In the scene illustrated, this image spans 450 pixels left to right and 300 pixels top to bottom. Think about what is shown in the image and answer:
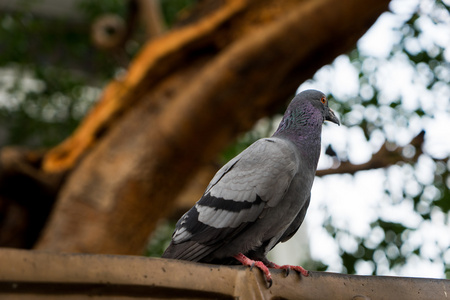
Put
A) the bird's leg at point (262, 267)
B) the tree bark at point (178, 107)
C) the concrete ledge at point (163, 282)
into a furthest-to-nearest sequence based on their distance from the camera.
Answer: the tree bark at point (178, 107)
the bird's leg at point (262, 267)
the concrete ledge at point (163, 282)

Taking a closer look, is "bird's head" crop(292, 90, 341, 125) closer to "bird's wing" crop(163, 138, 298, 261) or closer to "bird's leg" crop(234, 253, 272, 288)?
"bird's wing" crop(163, 138, 298, 261)

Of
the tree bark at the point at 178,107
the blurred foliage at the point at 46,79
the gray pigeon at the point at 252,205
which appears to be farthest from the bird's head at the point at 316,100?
the blurred foliage at the point at 46,79

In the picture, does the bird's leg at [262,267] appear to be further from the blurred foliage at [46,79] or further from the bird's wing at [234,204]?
the blurred foliage at [46,79]

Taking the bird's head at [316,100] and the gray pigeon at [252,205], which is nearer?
the gray pigeon at [252,205]

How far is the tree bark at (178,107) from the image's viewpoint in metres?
3.10

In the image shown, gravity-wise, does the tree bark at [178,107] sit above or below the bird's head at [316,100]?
below

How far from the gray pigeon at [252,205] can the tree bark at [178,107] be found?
1618 mm

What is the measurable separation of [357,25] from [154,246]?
2642 millimetres

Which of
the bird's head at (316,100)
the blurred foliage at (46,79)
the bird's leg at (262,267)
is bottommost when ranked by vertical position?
the blurred foliage at (46,79)

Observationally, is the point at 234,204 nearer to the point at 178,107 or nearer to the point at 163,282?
the point at 163,282

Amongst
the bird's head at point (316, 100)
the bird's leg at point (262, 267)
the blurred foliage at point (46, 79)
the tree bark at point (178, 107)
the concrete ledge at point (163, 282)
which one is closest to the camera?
the concrete ledge at point (163, 282)

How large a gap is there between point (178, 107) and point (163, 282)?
201cm

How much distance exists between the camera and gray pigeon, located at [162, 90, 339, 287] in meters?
1.43

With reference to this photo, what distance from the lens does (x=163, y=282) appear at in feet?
4.01
